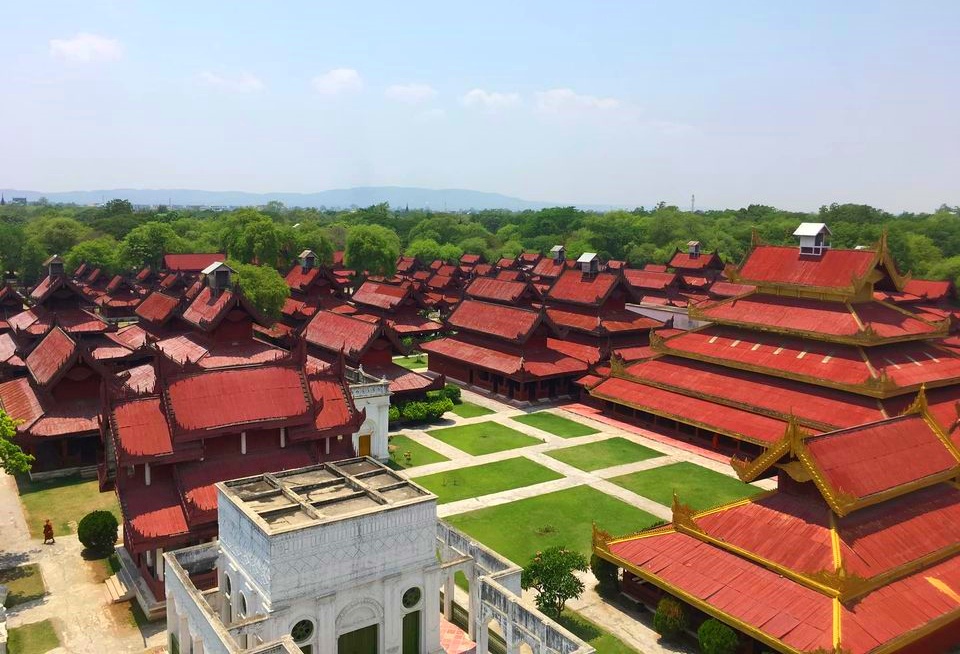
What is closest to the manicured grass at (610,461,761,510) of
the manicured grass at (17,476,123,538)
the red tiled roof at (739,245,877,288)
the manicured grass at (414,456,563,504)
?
the manicured grass at (414,456,563,504)

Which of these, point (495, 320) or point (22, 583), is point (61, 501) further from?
point (495, 320)

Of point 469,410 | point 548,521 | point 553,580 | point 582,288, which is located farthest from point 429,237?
point 553,580

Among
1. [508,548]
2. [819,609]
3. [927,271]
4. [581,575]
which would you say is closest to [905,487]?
[819,609]

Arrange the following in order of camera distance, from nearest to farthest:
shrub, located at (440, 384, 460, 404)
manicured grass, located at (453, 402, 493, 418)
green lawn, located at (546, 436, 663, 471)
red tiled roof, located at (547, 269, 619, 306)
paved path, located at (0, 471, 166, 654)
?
1. paved path, located at (0, 471, 166, 654)
2. green lawn, located at (546, 436, 663, 471)
3. manicured grass, located at (453, 402, 493, 418)
4. shrub, located at (440, 384, 460, 404)
5. red tiled roof, located at (547, 269, 619, 306)

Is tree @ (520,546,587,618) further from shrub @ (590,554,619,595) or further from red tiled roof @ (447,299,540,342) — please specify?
red tiled roof @ (447,299,540,342)

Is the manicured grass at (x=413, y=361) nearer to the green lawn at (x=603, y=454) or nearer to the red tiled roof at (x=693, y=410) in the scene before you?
the red tiled roof at (x=693, y=410)

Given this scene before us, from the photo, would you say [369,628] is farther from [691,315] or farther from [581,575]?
[691,315]
